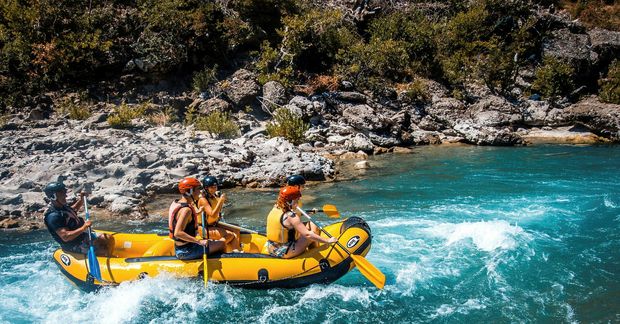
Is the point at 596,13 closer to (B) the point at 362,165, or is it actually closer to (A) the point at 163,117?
(B) the point at 362,165

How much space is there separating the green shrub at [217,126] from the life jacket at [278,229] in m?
10.2

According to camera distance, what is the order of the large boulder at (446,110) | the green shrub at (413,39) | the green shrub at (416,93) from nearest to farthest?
the large boulder at (446,110) < the green shrub at (416,93) < the green shrub at (413,39)

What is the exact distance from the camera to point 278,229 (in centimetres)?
595

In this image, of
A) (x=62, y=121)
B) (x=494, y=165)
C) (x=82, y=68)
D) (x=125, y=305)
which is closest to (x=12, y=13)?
(x=82, y=68)

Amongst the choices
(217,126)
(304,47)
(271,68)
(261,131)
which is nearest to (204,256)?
(217,126)

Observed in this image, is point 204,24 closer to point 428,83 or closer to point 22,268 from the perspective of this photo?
point 428,83

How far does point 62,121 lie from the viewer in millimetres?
15578

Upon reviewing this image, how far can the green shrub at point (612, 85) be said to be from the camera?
70.5 feet

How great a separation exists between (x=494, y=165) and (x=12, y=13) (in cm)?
1940

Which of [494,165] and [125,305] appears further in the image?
[494,165]

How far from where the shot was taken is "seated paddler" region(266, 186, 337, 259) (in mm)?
5793

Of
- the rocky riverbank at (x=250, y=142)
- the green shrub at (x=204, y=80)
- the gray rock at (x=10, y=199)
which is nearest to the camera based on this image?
the gray rock at (x=10, y=199)

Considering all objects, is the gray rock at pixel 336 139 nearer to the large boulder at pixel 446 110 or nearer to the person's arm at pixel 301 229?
the large boulder at pixel 446 110

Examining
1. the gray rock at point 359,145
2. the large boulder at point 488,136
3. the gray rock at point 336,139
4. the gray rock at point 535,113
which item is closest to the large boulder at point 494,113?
the gray rock at point 535,113
